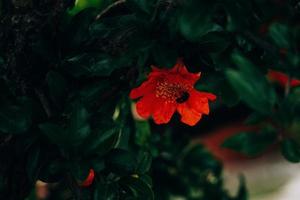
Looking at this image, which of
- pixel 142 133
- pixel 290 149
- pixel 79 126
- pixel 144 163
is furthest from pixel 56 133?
pixel 142 133

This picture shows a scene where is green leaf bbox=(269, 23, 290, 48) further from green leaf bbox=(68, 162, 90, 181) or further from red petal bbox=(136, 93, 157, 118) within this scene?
red petal bbox=(136, 93, 157, 118)

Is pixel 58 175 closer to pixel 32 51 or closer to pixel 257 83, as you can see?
pixel 32 51

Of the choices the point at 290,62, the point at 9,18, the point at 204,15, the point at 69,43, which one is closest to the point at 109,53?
the point at 69,43

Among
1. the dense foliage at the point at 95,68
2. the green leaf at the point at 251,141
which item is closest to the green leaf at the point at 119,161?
the dense foliage at the point at 95,68

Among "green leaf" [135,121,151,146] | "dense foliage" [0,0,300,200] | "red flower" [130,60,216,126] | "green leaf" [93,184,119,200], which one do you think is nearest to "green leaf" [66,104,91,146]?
"dense foliage" [0,0,300,200]

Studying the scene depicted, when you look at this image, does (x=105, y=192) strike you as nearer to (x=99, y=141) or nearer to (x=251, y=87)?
(x=99, y=141)

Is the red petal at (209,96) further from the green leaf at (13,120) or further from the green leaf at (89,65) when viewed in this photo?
the green leaf at (13,120)

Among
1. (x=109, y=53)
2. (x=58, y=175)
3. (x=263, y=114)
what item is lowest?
(x=58, y=175)
